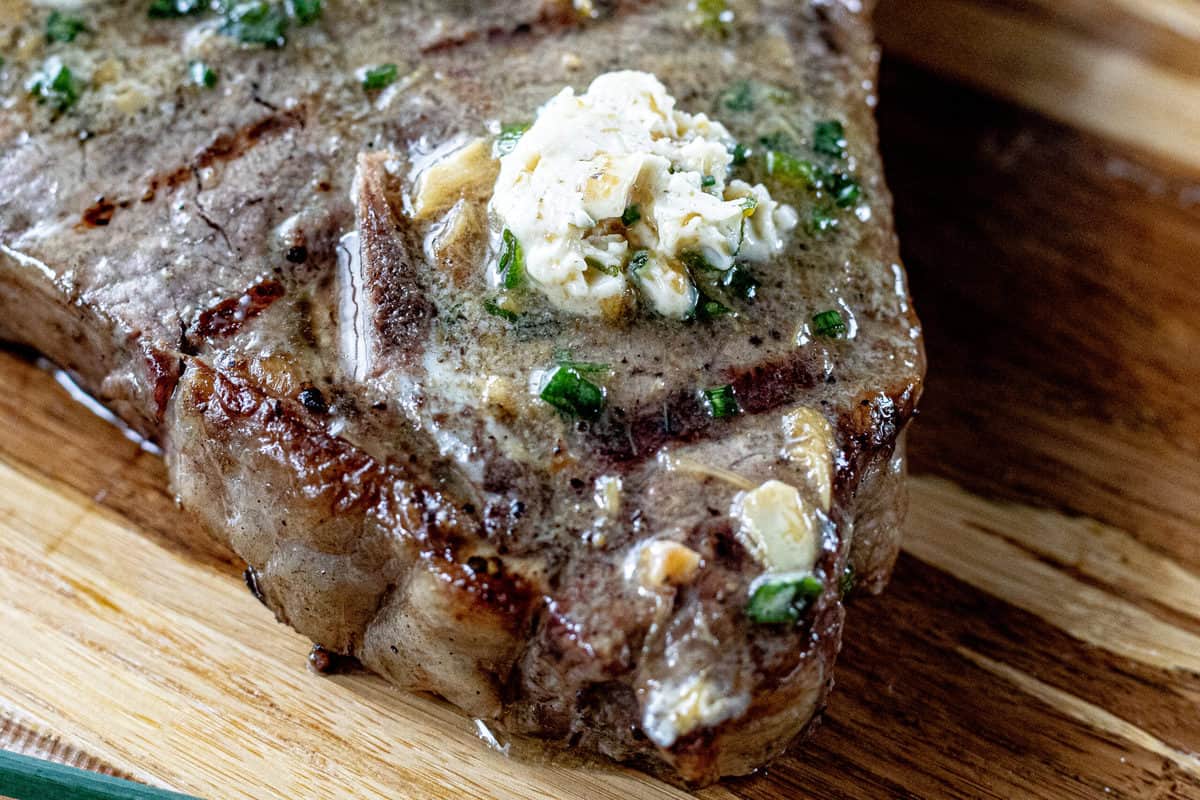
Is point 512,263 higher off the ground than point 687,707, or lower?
higher

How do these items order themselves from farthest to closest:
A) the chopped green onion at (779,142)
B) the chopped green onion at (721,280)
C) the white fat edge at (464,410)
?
the chopped green onion at (779,142) → the chopped green onion at (721,280) → the white fat edge at (464,410)

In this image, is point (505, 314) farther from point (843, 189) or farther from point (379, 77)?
point (843, 189)

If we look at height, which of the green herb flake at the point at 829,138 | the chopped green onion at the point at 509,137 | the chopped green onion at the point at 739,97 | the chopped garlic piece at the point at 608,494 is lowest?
the chopped garlic piece at the point at 608,494

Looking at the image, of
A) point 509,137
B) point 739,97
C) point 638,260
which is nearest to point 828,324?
point 638,260

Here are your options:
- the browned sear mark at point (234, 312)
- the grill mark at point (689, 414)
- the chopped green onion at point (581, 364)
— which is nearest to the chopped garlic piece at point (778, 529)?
the grill mark at point (689, 414)

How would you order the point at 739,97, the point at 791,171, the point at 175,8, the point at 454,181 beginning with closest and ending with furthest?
1. the point at 454,181
2. the point at 791,171
3. the point at 739,97
4. the point at 175,8

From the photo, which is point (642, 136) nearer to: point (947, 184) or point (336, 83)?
point (336, 83)

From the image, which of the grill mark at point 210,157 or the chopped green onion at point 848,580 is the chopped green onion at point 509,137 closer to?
the grill mark at point 210,157
